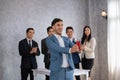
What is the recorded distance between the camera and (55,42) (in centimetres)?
316

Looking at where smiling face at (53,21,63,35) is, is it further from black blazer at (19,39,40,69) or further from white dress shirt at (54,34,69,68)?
black blazer at (19,39,40,69)

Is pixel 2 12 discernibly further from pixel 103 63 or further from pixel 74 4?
pixel 103 63

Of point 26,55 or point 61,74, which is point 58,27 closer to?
point 61,74

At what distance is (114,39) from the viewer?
6.19 metres

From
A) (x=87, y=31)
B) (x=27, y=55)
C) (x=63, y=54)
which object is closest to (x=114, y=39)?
(x=87, y=31)

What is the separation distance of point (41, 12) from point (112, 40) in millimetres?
1842

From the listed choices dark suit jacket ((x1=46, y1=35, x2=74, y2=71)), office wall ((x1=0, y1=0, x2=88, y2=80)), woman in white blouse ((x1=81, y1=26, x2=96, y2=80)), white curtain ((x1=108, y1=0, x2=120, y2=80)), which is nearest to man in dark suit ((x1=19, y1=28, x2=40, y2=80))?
office wall ((x1=0, y1=0, x2=88, y2=80))

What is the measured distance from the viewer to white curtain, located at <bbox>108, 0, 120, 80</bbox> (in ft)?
20.0

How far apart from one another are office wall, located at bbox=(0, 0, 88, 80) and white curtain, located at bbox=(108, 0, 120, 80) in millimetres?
1060

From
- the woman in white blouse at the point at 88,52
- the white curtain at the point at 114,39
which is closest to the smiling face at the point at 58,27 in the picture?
the woman in white blouse at the point at 88,52

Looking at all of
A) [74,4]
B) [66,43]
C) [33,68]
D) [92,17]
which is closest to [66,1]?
[74,4]

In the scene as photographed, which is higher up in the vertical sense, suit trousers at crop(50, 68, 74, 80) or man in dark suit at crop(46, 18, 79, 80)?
man in dark suit at crop(46, 18, 79, 80)

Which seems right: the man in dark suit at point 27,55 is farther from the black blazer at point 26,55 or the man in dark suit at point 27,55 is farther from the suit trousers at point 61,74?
the suit trousers at point 61,74

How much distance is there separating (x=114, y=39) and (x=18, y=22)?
231cm
